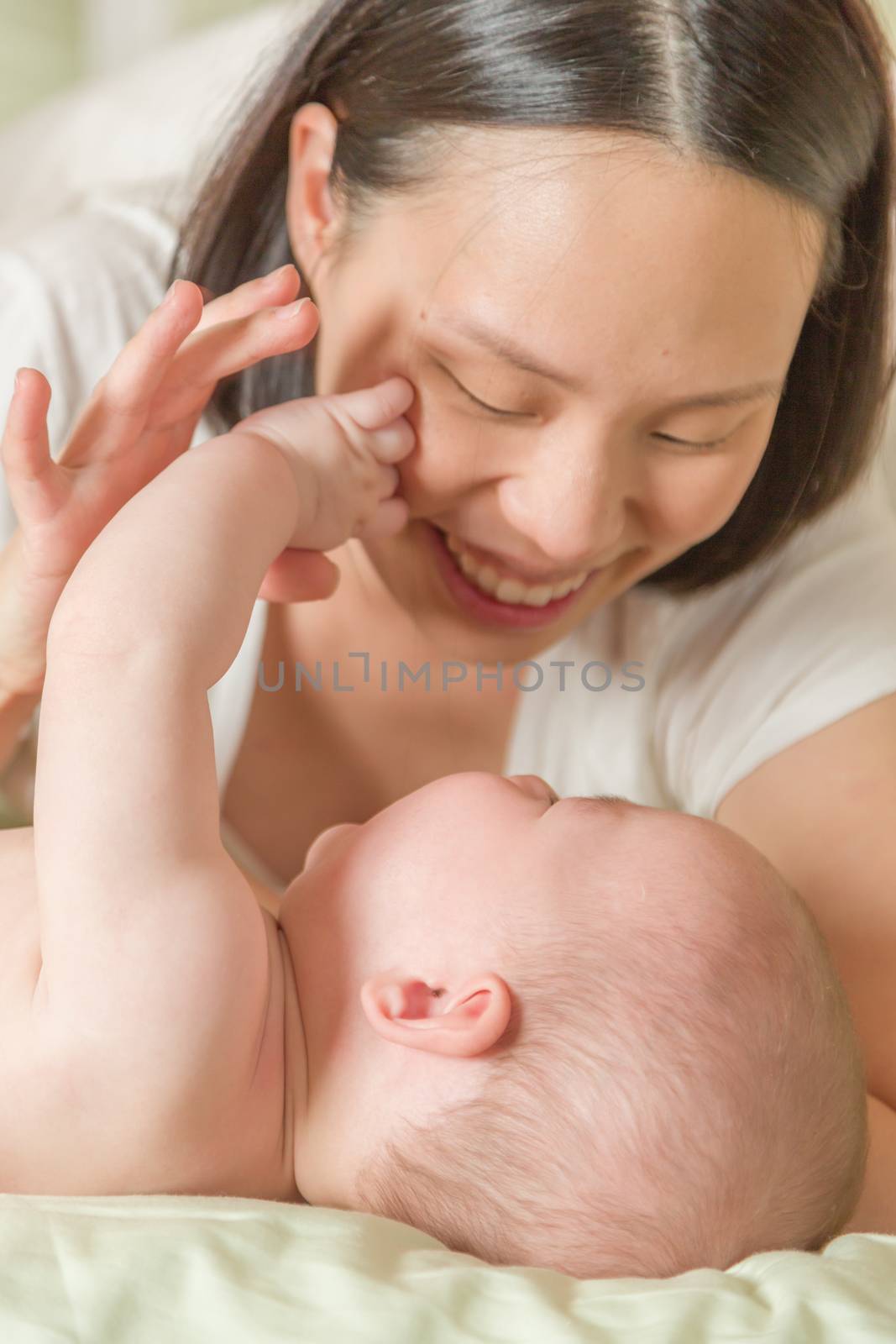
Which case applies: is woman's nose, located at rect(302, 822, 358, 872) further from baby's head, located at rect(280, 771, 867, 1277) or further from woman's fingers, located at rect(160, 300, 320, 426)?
woman's fingers, located at rect(160, 300, 320, 426)

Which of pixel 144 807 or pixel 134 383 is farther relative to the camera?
pixel 134 383

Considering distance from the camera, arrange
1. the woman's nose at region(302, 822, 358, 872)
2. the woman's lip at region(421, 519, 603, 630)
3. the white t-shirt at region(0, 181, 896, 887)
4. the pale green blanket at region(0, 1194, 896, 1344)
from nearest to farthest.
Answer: the pale green blanket at region(0, 1194, 896, 1344)
the woman's nose at region(302, 822, 358, 872)
the woman's lip at region(421, 519, 603, 630)
the white t-shirt at region(0, 181, 896, 887)

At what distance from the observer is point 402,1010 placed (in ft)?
2.68

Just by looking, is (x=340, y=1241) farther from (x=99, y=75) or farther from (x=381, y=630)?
(x=99, y=75)

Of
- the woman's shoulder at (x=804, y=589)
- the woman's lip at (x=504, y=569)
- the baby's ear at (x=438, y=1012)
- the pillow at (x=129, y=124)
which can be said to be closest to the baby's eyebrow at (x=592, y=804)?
the baby's ear at (x=438, y=1012)

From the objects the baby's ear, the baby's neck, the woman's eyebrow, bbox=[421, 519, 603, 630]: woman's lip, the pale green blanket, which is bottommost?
the baby's neck

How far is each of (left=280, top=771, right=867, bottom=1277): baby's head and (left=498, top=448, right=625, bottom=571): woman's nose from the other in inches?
8.7

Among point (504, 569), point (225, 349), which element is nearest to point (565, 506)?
point (504, 569)

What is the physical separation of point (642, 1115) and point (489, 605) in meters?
0.54

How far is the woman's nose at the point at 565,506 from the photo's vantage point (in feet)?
3.16

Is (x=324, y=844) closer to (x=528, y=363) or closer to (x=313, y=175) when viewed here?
(x=528, y=363)

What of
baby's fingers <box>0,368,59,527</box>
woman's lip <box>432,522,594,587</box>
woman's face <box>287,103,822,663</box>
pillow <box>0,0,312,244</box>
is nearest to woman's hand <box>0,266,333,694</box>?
baby's fingers <box>0,368,59,527</box>

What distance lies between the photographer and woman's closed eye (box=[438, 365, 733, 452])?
38.3 inches

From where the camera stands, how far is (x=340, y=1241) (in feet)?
2.23
